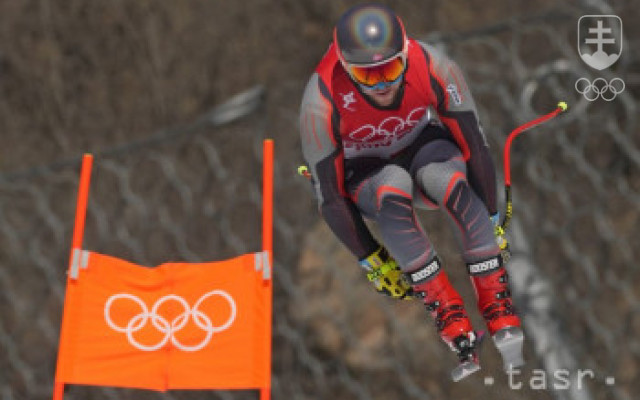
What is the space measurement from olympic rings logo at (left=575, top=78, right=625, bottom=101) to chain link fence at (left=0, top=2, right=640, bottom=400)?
0.02m

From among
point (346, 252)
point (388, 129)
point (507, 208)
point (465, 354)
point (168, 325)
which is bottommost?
point (465, 354)

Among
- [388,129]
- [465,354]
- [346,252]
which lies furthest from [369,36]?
[346,252]

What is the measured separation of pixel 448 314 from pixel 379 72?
457mm

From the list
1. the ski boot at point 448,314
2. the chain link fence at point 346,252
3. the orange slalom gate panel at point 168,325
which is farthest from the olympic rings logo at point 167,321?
the chain link fence at point 346,252

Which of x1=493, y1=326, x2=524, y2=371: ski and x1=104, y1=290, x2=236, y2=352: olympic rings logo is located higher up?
x1=104, y1=290, x2=236, y2=352: olympic rings logo

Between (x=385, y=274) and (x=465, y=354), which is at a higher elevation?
(x=385, y=274)

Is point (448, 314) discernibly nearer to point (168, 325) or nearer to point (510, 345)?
point (510, 345)

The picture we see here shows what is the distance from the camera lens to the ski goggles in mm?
1880

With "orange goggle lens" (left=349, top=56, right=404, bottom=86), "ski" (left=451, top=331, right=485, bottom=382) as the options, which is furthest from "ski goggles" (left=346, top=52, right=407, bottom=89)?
"ski" (left=451, top=331, right=485, bottom=382)

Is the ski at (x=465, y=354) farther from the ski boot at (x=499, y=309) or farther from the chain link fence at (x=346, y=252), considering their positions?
the chain link fence at (x=346, y=252)

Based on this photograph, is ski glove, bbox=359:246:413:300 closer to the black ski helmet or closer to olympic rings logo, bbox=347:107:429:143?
olympic rings logo, bbox=347:107:429:143

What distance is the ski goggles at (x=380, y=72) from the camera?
1.88 meters

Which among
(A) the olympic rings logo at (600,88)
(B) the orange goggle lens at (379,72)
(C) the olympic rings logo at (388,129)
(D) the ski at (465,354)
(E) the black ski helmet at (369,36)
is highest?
(A) the olympic rings logo at (600,88)

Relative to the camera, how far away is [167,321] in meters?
2.27
